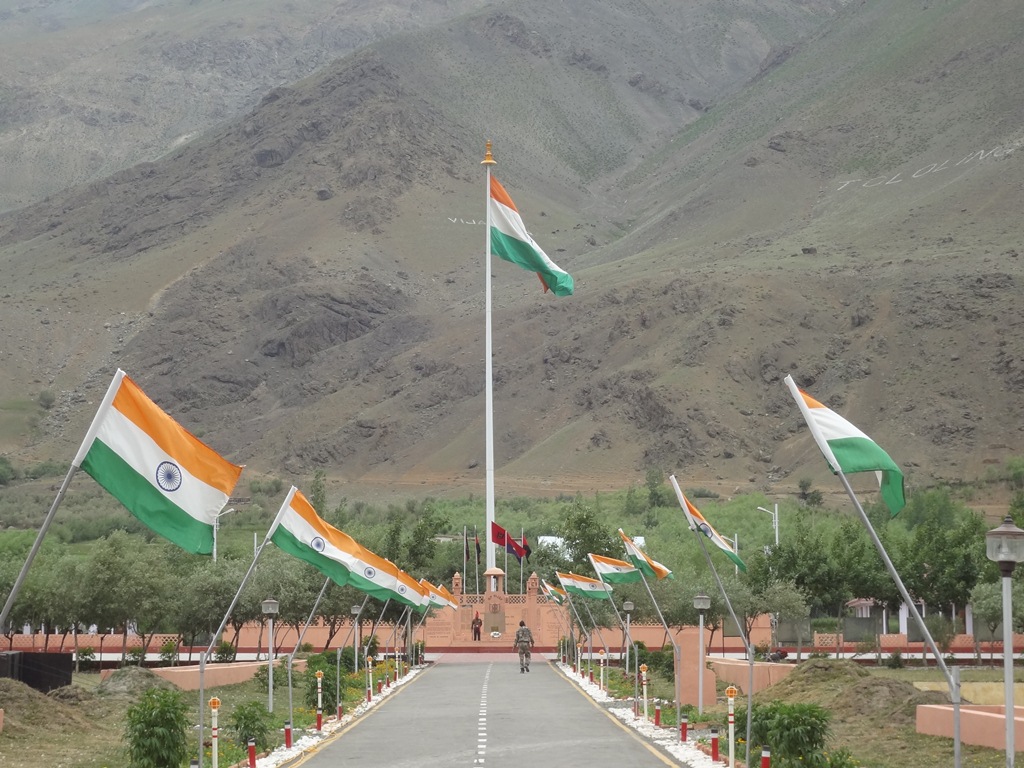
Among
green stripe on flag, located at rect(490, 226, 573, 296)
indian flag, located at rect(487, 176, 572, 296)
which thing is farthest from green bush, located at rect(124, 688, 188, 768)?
indian flag, located at rect(487, 176, 572, 296)

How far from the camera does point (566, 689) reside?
138ft

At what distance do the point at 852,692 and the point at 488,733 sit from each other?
23.2ft

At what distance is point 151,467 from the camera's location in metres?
16.0

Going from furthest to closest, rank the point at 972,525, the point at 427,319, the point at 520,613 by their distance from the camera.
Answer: the point at 427,319, the point at 520,613, the point at 972,525

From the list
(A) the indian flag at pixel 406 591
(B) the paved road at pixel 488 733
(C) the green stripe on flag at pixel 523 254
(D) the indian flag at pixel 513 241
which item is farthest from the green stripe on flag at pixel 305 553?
(D) the indian flag at pixel 513 241

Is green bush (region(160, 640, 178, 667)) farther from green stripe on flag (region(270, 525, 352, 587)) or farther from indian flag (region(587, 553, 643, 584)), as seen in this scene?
green stripe on flag (region(270, 525, 352, 587))

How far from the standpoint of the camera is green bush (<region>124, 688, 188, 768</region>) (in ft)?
65.6

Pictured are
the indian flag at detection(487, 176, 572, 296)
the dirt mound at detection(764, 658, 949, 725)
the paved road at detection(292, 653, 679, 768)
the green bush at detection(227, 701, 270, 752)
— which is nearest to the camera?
the paved road at detection(292, 653, 679, 768)

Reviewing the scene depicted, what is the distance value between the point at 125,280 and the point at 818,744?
6846 inches

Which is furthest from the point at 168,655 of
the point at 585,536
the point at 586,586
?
the point at 585,536

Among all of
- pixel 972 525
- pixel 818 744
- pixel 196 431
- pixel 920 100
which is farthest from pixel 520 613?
pixel 920 100

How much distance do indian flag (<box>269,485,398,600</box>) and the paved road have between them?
2685 millimetres

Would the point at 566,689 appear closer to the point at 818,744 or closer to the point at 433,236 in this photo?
the point at 818,744

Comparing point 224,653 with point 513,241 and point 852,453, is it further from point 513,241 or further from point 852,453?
point 852,453
